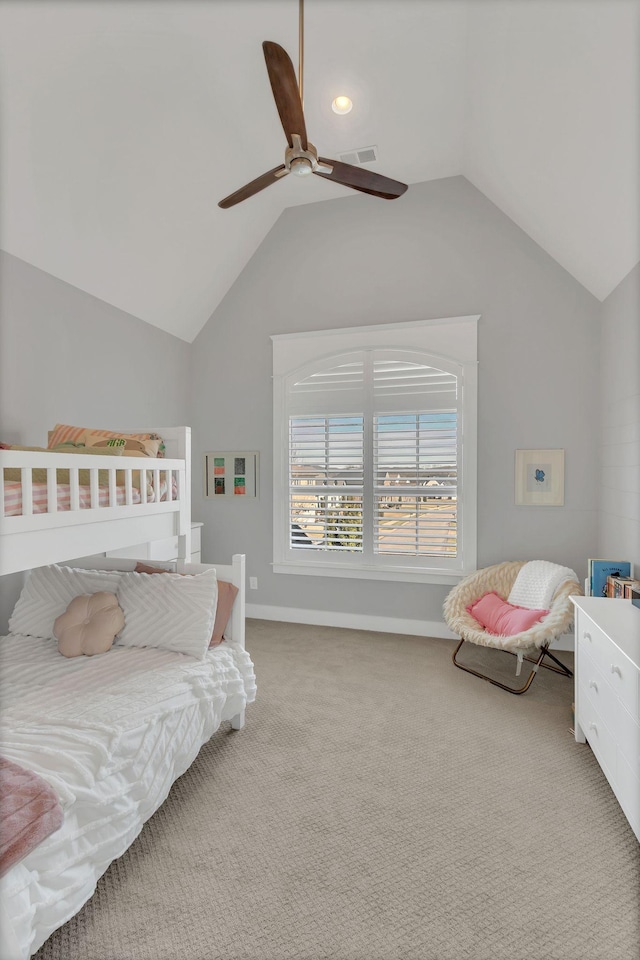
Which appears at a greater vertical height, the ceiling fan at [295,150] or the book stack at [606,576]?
the ceiling fan at [295,150]

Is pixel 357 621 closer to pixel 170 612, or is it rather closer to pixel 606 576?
pixel 606 576

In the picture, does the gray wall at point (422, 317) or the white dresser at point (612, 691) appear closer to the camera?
the white dresser at point (612, 691)

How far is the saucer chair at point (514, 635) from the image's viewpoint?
8.53ft

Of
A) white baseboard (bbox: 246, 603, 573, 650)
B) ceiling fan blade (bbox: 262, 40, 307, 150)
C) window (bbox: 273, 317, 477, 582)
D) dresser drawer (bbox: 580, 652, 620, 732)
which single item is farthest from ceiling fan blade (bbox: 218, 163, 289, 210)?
white baseboard (bbox: 246, 603, 573, 650)

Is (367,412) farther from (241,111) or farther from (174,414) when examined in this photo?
(241,111)

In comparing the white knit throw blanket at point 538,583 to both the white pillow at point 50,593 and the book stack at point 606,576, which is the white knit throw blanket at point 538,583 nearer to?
the book stack at point 606,576

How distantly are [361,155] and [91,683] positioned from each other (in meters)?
3.50

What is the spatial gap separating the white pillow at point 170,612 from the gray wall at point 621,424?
2316 mm

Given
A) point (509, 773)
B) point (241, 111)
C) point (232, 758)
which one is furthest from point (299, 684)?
point (241, 111)

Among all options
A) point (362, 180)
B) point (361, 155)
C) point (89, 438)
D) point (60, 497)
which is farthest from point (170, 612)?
point (361, 155)

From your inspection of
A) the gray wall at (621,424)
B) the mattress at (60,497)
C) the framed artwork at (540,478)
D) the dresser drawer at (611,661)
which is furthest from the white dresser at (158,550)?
the gray wall at (621,424)

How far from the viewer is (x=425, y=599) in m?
3.61

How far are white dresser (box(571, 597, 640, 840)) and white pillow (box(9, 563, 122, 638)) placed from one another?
7.05 feet

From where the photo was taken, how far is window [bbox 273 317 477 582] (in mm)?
3500
